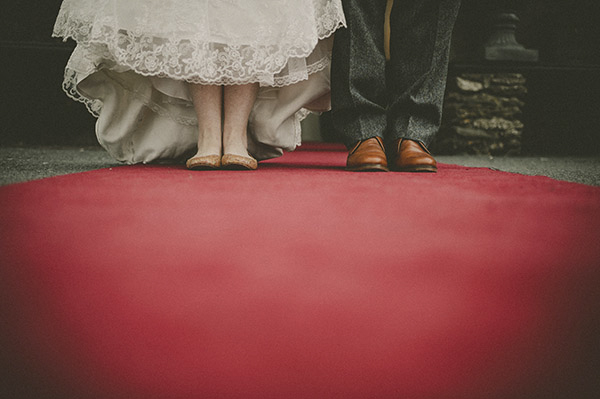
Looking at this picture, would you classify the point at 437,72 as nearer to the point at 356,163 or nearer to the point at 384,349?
the point at 356,163

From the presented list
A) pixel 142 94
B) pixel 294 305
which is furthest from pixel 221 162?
pixel 294 305

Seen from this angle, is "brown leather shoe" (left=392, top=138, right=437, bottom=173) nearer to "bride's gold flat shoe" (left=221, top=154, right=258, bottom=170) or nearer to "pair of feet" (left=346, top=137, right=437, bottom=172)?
"pair of feet" (left=346, top=137, right=437, bottom=172)

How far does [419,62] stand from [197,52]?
1.60 ft

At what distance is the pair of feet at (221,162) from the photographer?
0.96 metres

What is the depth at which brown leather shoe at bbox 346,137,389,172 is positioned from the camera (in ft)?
3.18

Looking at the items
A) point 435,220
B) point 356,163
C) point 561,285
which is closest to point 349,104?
point 356,163

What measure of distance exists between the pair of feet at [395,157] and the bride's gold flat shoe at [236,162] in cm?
21

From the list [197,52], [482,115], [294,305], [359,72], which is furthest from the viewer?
[482,115]

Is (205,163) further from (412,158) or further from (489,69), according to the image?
(489,69)

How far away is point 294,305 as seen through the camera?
0.33 metres

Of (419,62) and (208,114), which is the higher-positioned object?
(419,62)

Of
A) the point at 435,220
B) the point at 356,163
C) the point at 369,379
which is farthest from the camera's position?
the point at 356,163

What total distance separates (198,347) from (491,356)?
187 mm

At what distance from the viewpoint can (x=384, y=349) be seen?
31 cm
